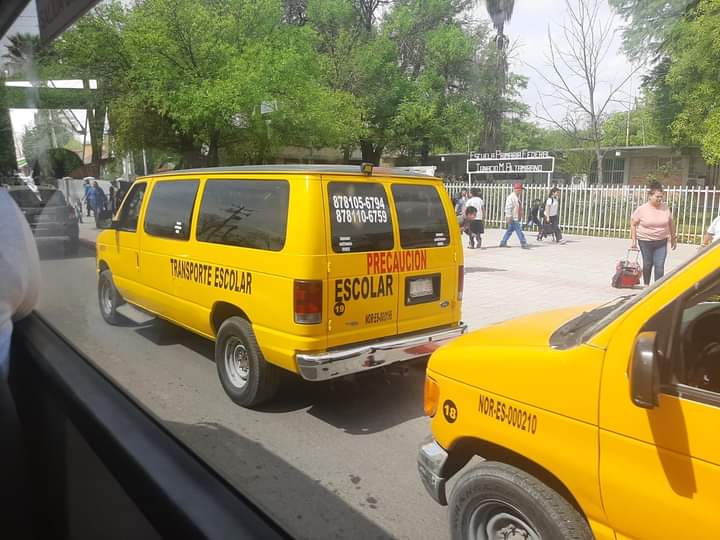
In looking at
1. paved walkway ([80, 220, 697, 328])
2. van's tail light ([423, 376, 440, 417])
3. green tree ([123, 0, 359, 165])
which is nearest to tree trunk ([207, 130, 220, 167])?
green tree ([123, 0, 359, 165])

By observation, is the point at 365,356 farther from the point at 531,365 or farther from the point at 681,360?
the point at 681,360

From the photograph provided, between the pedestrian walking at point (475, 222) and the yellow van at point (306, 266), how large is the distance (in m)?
1.12

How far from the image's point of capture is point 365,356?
3479mm

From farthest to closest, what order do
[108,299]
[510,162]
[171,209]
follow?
[108,299]
[171,209]
[510,162]

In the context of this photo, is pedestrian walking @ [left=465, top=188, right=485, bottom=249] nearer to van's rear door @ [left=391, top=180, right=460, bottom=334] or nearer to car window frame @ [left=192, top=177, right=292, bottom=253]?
van's rear door @ [left=391, top=180, right=460, bottom=334]

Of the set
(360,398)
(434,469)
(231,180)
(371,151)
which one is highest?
(371,151)

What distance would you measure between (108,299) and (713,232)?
210 inches

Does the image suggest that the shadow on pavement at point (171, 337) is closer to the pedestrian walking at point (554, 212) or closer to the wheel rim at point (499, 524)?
the pedestrian walking at point (554, 212)

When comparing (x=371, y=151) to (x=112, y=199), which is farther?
(x=112, y=199)

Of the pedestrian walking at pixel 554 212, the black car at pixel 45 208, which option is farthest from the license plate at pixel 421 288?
the black car at pixel 45 208

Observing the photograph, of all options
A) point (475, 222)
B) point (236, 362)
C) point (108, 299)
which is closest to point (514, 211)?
point (236, 362)

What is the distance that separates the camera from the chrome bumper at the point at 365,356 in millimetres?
3311

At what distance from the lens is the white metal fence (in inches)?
63.8

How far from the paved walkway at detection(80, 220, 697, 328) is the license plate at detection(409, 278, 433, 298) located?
610 millimetres
